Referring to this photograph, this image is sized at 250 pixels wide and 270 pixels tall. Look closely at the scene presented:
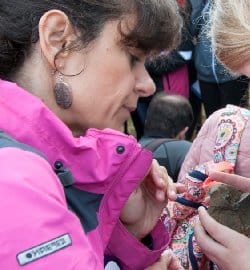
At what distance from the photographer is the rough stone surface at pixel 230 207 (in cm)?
152

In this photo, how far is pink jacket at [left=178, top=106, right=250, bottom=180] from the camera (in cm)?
177

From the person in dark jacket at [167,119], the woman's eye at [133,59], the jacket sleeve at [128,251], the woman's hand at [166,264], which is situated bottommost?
the person in dark jacket at [167,119]

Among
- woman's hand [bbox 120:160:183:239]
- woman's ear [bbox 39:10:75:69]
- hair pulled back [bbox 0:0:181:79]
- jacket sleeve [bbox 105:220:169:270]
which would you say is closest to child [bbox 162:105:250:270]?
woman's hand [bbox 120:160:183:239]

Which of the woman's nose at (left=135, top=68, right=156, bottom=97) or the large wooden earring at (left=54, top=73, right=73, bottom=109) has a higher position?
the large wooden earring at (left=54, top=73, right=73, bottom=109)

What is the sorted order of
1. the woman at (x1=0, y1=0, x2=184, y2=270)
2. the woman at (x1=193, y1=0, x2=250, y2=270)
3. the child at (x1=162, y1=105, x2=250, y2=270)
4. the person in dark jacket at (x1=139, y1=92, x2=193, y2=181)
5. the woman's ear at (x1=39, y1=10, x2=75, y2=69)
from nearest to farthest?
1. the woman at (x1=0, y1=0, x2=184, y2=270)
2. the woman's ear at (x1=39, y1=10, x2=75, y2=69)
3. the woman at (x1=193, y1=0, x2=250, y2=270)
4. the child at (x1=162, y1=105, x2=250, y2=270)
5. the person in dark jacket at (x1=139, y1=92, x2=193, y2=181)

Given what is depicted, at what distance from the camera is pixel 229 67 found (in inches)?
67.5

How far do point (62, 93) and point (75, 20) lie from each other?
156mm

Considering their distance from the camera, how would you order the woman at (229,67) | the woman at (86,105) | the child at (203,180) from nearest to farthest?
the woman at (86,105)
the woman at (229,67)
the child at (203,180)

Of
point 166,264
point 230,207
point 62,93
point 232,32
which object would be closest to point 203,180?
point 230,207

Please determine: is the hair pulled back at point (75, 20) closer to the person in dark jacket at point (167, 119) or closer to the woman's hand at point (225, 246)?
the woman's hand at point (225, 246)

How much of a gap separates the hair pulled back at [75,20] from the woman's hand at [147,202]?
0.36 metres

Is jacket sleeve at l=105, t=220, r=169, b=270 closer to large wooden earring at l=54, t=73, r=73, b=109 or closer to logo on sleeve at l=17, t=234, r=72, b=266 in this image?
large wooden earring at l=54, t=73, r=73, b=109

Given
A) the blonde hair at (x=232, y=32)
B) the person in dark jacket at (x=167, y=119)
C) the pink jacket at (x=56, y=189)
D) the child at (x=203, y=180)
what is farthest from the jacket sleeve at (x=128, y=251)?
the person in dark jacket at (x=167, y=119)

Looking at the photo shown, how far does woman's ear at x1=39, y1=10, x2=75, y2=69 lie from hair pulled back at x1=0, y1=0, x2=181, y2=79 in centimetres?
2
